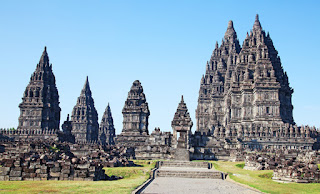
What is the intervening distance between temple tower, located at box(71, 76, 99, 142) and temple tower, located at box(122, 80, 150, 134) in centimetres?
4060

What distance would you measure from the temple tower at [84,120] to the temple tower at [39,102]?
76.0 ft

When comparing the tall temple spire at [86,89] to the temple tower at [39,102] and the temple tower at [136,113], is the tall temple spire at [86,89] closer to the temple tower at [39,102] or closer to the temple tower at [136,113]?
the temple tower at [39,102]

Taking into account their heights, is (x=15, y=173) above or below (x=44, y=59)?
below

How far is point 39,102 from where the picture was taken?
309 ft

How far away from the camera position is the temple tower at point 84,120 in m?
124

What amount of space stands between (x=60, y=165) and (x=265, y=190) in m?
12.2

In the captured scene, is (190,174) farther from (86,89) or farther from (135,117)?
(86,89)

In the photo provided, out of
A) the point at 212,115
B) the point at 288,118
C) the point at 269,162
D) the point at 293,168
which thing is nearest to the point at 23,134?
the point at 212,115

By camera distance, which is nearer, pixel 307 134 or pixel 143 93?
pixel 307 134

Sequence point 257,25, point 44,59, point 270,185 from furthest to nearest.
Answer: point 44,59
point 257,25
point 270,185

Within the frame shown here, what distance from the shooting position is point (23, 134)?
81.4m

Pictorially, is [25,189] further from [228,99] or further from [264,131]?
[228,99]

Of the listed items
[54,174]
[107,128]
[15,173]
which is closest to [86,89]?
[107,128]

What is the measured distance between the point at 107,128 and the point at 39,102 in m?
41.0
